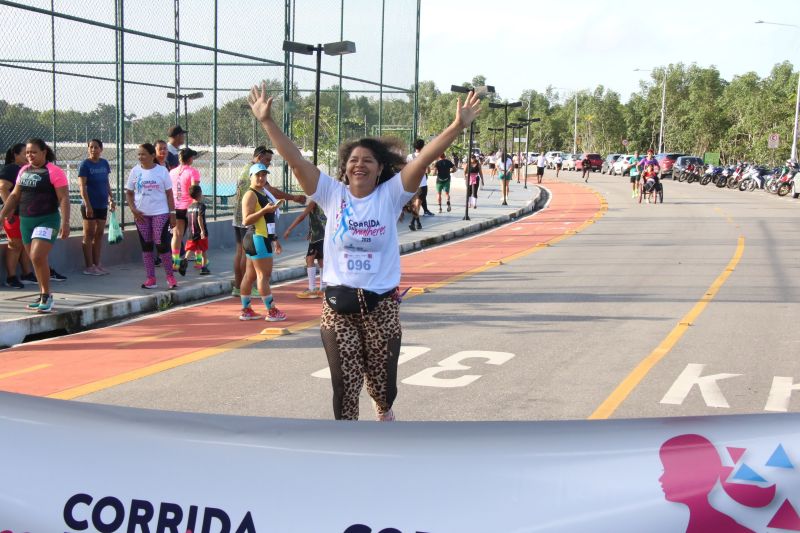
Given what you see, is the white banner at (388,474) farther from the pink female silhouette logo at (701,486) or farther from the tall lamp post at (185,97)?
the tall lamp post at (185,97)

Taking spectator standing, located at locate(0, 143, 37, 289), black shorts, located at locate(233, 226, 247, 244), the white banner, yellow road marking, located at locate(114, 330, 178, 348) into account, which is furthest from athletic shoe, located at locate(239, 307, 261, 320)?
the white banner

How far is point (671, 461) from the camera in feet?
6.59

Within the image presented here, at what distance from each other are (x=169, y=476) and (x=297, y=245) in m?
17.2

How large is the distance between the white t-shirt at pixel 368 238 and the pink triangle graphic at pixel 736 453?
10.0ft

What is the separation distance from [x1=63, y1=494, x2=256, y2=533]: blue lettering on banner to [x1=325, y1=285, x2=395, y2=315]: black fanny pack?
2.72 meters

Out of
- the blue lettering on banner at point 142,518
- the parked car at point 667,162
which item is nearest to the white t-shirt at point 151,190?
the blue lettering on banner at point 142,518

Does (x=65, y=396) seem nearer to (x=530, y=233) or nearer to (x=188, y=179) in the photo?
(x=188, y=179)

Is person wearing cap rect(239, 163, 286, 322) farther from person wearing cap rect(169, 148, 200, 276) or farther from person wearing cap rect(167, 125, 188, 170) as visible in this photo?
person wearing cap rect(167, 125, 188, 170)

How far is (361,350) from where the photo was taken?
16.7 feet

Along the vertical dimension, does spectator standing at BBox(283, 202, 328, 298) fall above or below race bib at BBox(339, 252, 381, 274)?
below

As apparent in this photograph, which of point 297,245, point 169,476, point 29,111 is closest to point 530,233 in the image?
point 297,245

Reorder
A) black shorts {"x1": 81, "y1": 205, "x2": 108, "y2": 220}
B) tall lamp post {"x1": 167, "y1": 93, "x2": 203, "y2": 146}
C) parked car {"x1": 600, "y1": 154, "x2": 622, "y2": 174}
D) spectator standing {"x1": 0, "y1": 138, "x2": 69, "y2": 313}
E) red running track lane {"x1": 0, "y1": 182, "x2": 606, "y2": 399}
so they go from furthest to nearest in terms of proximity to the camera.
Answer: parked car {"x1": 600, "y1": 154, "x2": 622, "y2": 174} → tall lamp post {"x1": 167, "y1": 93, "x2": 203, "y2": 146} → black shorts {"x1": 81, "y1": 205, "x2": 108, "y2": 220} → spectator standing {"x1": 0, "y1": 138, "x2": 69, "y2": 313} → red running track lane {"x1": 0, "y1": 182, "x2": 606, "y2": 399}

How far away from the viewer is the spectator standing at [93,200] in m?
13.1

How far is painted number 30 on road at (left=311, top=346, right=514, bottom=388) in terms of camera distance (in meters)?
7.76
